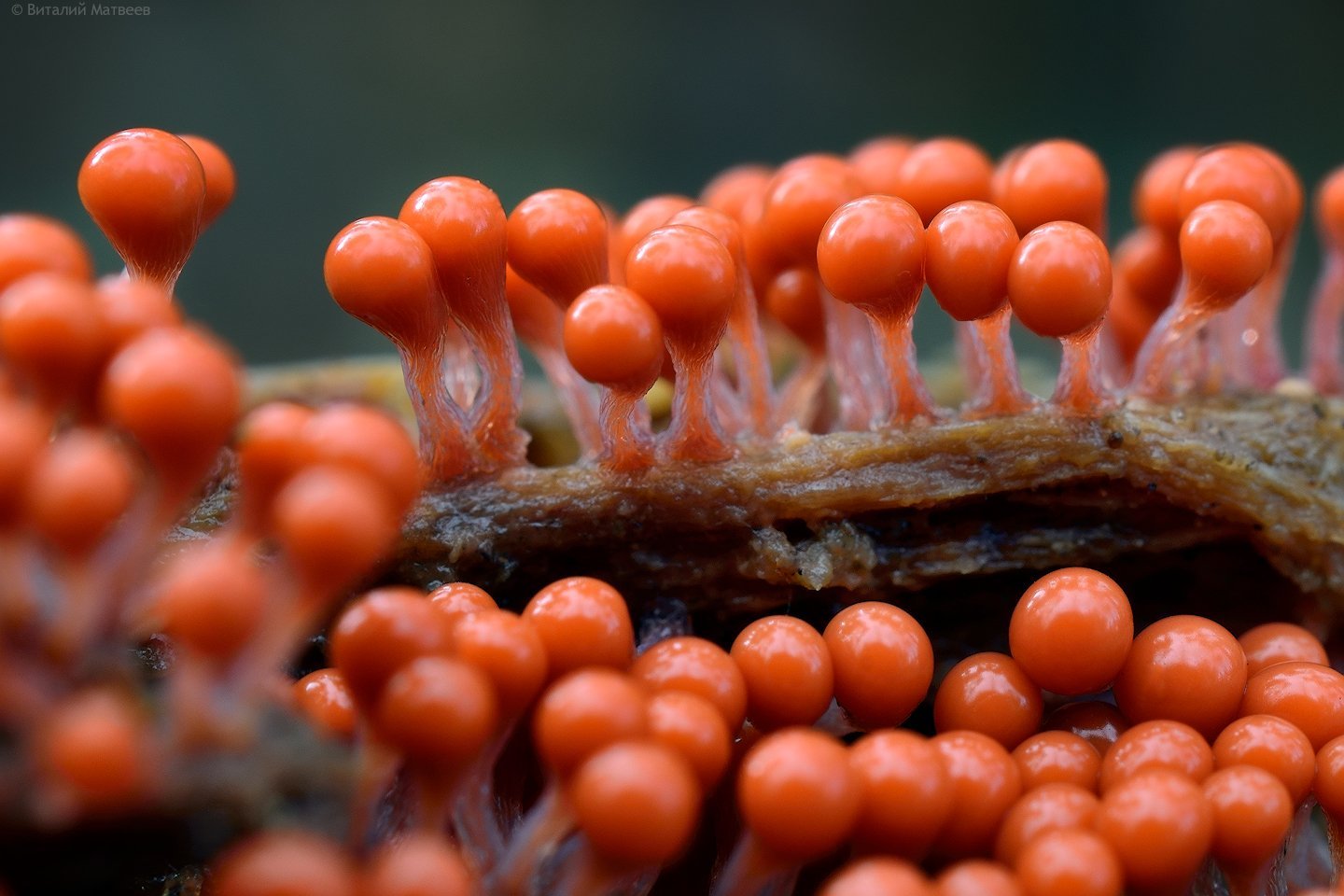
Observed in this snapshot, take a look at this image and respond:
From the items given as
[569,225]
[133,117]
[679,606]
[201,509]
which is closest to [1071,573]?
[679,606]

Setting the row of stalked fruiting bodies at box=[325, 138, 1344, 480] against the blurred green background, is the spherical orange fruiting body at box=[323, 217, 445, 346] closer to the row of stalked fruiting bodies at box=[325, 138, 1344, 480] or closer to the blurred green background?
the row of stalked fruiting bodies at box=[325, 138, 1344, 480]

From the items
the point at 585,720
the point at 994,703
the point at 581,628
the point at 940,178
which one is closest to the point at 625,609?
the point at 581,628

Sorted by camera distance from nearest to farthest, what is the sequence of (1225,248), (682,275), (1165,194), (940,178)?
(682,275) < (1225,248) < (940,178) < (1165,194)

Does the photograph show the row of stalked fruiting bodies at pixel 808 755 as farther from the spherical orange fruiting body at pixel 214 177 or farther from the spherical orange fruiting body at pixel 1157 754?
the spherical orange fruiting body at pixel 214 177

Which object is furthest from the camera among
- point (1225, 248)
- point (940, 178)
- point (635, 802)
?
point (940, 178)

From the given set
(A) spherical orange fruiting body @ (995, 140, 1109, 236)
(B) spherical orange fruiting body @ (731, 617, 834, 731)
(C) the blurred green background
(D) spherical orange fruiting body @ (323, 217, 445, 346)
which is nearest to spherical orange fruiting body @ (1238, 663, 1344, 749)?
(B) spherical orange fruiting body @ (731, 617, 834, 731)

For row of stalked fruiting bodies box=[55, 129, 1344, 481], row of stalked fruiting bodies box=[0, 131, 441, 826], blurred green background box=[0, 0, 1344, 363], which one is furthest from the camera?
blurred green background box=[0, 0, 1344, 363]

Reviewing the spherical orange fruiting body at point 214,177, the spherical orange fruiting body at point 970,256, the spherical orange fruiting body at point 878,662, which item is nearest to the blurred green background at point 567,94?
the spherical orange fruiting body at point 214,177

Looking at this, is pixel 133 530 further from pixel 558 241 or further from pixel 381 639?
pixel 558 241
